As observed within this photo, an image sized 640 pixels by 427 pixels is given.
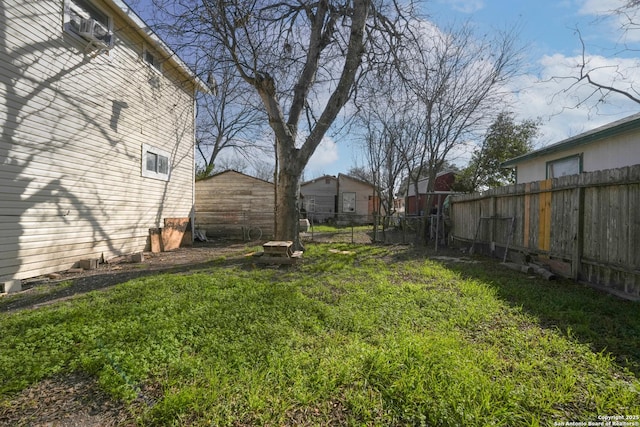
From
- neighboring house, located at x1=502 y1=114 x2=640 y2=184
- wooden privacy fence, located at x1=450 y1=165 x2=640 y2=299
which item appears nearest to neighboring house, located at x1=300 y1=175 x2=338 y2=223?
neighboring house, located at x1=502 y1=114 x2=640 y2=184

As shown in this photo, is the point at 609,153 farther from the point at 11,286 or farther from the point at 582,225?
the point at 11,286

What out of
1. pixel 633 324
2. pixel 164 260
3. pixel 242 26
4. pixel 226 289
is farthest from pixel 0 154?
pixel 633 324

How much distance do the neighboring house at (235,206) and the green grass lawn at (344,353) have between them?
7.89 metres

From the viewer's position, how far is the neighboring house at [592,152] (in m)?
6.14

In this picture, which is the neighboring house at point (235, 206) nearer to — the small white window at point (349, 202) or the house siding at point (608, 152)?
the house siding at point (608, 152)

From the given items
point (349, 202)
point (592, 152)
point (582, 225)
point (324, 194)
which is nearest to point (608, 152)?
point (592, 152)

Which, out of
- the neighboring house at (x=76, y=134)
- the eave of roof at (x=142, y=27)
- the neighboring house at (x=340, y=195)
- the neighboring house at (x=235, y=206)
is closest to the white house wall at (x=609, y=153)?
the eave of roof at (x=142, y=27)

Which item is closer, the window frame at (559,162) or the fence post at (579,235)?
the fence post at (579,235)

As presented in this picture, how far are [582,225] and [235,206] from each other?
36.2 feet

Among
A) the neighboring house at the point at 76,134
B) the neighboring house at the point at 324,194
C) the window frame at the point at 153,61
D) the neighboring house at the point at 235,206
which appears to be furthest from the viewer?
the neighboring house at the point at 324,194

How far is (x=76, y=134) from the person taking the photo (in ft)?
20.5

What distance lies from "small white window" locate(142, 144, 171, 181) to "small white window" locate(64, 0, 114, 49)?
276 cm

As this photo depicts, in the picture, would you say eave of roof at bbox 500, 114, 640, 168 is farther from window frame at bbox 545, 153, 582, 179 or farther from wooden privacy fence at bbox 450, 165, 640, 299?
wooden privacy fence at bbox 450, 165, 640, 299

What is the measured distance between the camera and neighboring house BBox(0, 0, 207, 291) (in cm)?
508
